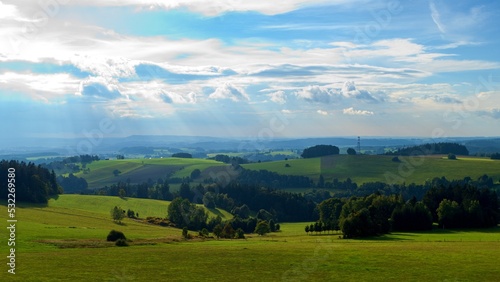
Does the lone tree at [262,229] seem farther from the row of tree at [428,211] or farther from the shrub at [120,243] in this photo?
the shrub at [120,243]

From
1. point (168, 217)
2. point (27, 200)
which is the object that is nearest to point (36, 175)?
point (27, 200)

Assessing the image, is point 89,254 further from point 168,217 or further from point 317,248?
point 168,217

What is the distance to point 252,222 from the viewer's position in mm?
136125

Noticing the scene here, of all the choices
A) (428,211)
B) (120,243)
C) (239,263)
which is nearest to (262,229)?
(428,211)

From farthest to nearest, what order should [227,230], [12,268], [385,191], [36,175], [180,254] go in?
[385,191]
[36,175]
[227,230]
[180,254]
[12,268]

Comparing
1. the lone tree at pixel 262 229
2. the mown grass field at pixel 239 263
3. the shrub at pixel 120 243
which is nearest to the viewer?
the mown grass field at pixel 239 263

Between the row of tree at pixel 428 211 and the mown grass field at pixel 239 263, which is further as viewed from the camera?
the row of tree at pixel 428 211

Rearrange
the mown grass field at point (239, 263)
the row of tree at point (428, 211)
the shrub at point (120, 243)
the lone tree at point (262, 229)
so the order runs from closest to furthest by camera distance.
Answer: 1. the mown grass field at point (239, 263)
2. the shrub at point (120, 243)
3. the row of tree at point (428, 211)
4. the lone tree at point (262, 229)

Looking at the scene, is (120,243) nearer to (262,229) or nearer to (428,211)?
(262,229)

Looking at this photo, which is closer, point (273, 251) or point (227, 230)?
point (273, 251)

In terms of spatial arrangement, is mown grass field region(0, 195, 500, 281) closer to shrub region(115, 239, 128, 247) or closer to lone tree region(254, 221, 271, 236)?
shrub region(115, 239, 128, 247)

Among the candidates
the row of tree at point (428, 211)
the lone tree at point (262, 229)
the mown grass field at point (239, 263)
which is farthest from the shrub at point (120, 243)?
the lone tree at point (262, 229)

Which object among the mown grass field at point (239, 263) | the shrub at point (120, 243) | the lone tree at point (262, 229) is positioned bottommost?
the lone tree at point (262, 229)

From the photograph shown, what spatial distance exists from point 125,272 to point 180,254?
36.8 ft
